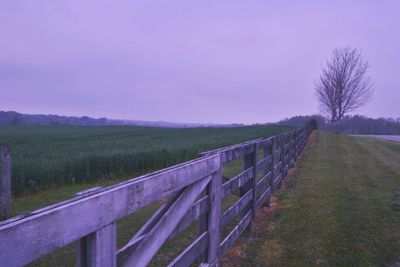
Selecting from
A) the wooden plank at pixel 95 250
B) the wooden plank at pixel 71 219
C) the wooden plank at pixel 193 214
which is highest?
the wooden plank at pixel 71 219

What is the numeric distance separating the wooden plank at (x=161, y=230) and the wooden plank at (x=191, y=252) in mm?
430

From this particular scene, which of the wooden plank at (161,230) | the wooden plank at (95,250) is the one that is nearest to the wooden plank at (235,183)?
the wooden plank at (161,230)

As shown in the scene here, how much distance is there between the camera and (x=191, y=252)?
3.13 meters

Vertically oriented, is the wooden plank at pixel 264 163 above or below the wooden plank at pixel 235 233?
above

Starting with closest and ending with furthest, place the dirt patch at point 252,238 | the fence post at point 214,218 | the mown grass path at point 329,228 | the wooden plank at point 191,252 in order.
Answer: the wooden plank at point 191,252 < the fence post at point 214,218 < the dirt patch at point 252,238 < the mown grass path at point 329,228

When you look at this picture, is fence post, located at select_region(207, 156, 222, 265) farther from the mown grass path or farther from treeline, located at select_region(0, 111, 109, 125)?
treeline, located at select_region(0, 111, 109, 125)

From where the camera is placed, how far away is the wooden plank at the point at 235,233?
4.21 m

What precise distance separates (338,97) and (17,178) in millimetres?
32632

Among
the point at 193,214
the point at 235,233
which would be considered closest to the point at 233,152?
the point at 235,233

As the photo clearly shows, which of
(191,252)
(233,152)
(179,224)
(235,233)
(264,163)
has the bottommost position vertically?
(235,233)

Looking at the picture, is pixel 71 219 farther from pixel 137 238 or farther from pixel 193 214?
pixel 193 214

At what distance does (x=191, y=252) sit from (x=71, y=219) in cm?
185

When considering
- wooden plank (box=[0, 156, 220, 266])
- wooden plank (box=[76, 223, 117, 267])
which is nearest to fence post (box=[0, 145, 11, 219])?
wooden plank (box=[0, 156, 220, 266])

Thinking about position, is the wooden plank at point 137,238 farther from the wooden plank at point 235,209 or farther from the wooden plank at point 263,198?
the wooden plank at point 263,198
